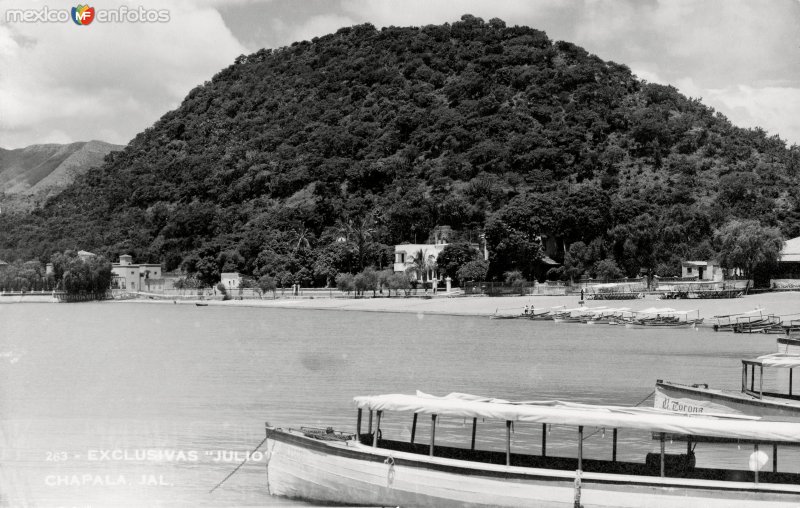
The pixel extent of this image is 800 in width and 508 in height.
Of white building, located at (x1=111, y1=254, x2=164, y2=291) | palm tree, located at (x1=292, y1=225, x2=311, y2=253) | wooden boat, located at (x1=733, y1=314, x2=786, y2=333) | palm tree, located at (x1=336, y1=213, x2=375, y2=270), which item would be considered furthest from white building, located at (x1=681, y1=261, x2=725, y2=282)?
white building, located at (x1=111, y1=254, x2=164, y2=291)

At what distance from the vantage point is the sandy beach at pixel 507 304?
254 ft

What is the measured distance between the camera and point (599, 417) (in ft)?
60.6

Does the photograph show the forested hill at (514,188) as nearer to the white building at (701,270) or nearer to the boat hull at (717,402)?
the white building at (701,270)

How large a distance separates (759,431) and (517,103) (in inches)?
6915

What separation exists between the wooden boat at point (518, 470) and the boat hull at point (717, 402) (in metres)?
6.43

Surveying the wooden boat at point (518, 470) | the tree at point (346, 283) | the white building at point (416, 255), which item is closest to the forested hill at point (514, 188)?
the tree at point (346, 283)

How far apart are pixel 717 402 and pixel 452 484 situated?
11.4 m

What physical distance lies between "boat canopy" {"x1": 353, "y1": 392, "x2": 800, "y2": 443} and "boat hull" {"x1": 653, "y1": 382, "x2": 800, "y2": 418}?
20.6 feet

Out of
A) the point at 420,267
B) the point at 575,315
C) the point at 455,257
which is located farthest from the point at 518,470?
the point at 420,267

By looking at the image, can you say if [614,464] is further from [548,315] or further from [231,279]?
[231,279]

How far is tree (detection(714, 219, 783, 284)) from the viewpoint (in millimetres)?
87812

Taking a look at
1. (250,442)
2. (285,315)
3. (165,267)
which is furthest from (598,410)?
(165,267)

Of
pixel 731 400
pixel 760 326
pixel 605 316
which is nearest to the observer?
pixel 731 400

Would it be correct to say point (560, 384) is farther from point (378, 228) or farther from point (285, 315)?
point (378, 228)
